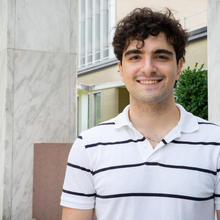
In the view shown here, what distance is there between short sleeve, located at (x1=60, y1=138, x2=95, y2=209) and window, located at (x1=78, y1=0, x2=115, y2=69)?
69.6 feet

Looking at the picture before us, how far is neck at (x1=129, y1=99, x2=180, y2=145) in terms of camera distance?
5.98 feet

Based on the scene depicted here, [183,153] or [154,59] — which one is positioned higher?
[154,59]

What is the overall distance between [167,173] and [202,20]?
22.3 m

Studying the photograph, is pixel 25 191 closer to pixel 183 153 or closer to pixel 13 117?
pixel 13 117

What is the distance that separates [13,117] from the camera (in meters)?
4.51

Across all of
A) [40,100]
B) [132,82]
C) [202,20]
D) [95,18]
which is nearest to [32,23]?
[40,100]

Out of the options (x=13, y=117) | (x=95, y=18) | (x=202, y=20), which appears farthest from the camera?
(x=95, y=18)

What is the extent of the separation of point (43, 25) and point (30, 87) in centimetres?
81

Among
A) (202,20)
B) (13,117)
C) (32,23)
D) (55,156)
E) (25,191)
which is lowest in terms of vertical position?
(25,191)

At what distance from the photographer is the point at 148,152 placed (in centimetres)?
170

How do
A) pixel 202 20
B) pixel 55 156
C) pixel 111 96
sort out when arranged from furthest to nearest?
1. pixel 202 20
2. pixel 111 96
3. pixel 55 156

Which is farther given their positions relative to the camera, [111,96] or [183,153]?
[111,96]

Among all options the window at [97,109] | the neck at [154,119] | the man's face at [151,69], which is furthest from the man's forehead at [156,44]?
the window at [97,109]

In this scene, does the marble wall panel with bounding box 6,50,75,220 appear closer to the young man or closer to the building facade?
the young man
